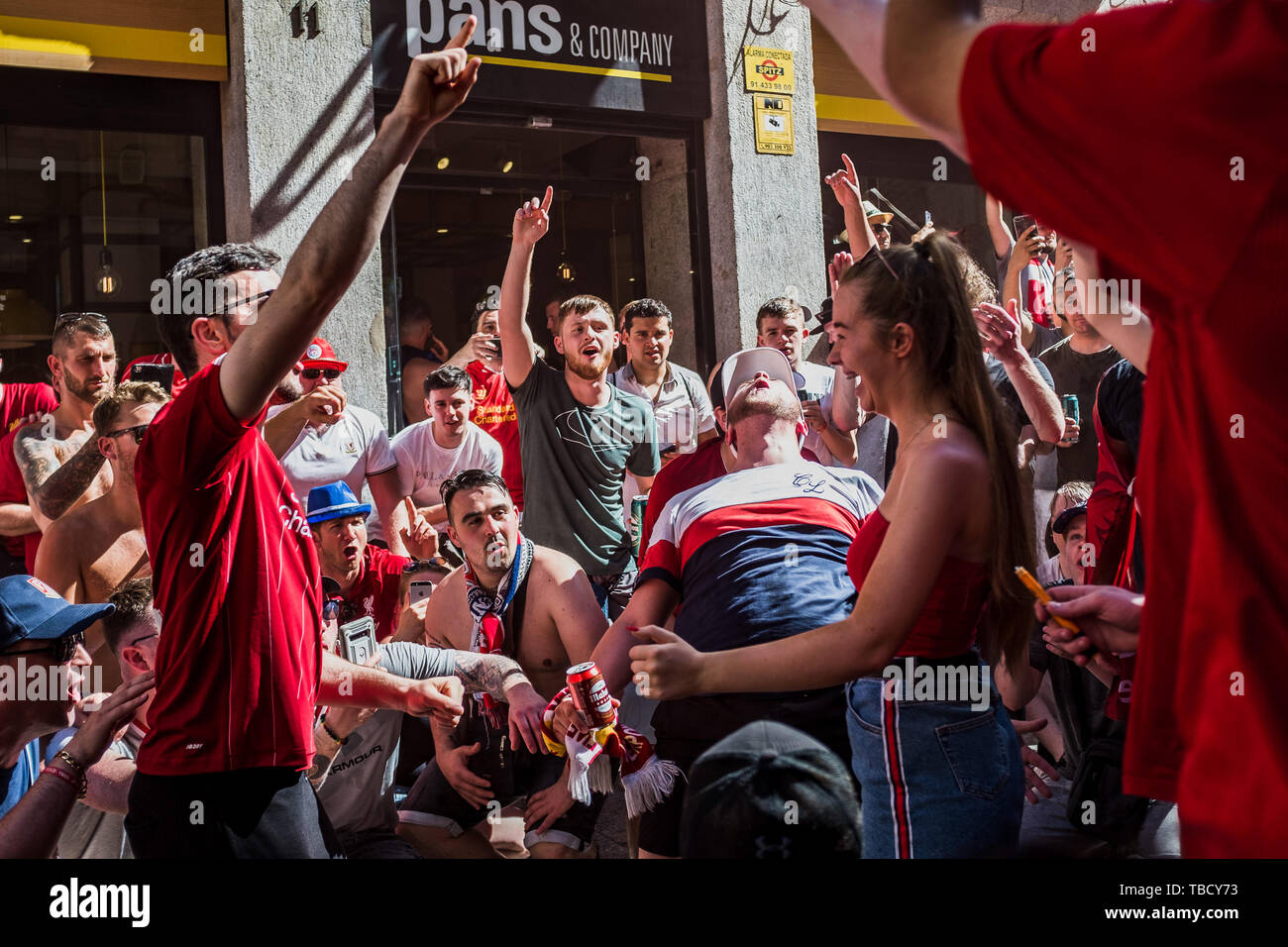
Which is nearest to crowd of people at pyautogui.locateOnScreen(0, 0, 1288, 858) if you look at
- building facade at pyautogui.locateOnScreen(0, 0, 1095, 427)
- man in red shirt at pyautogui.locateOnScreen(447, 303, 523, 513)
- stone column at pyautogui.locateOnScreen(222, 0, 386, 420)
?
man in red shirt at pyautogui.locateOnScreen(447, 303, 523, 513)

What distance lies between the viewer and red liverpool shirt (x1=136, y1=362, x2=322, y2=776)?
234cm

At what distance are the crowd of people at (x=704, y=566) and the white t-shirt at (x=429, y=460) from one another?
0.02 meters

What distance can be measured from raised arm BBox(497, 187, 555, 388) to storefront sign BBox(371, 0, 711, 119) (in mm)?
2628

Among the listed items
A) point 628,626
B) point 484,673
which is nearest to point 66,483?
point 484,673

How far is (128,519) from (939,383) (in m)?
3.05

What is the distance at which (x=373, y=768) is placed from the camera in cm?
405

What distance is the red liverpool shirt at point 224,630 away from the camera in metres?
2.34

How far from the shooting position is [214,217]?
22.7ft

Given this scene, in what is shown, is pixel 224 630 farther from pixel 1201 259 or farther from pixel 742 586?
pixel 1201 259

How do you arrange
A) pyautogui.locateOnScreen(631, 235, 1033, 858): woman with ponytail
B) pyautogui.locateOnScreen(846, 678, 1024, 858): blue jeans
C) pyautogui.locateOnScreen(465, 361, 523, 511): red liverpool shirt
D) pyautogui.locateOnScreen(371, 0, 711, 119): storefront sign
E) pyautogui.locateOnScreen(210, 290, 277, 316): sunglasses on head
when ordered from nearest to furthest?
pyautogui.locateOnScreen(631, 235, 1033, 858): woman with ponytail < pyautogui.locateOnScreen(846, 678, 1024, 858): blue jeans < pyautogui.locateOnScreen(210, 290, 277, 316): sunglasses on head < pyautogui.locateOnScreen(465, 361, 523, 511): red liverpool shirt < pyautogui.locateOnScreen(371, 0, 711, 119): storefront sign

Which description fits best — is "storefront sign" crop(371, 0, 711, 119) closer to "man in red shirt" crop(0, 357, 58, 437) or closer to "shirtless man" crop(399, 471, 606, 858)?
"man in red shirt" crop(0, 357, 58, 437)

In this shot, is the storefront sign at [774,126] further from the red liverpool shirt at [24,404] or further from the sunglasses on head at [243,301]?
the sunglasses on head at [243,301]

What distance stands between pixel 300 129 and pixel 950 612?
5.61 meters

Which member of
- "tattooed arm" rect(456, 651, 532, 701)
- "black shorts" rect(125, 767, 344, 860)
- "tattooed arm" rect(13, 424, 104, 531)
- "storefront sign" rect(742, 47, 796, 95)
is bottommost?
"black shorts" rect(125, 767, 344, 860)
